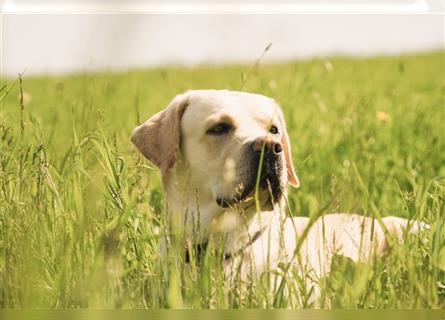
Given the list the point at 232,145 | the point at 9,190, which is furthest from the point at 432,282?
the point at 9,190

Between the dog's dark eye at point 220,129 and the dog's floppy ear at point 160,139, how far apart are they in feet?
0.53

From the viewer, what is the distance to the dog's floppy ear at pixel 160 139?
11.7 ft

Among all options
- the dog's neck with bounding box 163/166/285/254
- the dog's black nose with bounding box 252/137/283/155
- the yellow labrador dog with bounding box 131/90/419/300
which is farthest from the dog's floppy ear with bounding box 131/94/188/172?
the dog's black nose with bounding box 252/137/283/155

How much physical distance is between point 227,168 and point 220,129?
10.9 inches

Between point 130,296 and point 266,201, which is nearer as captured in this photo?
point 130,296

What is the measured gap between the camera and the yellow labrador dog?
3205mm

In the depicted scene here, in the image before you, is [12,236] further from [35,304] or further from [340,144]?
[340,144]

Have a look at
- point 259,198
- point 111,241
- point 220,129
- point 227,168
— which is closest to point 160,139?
point 220,129

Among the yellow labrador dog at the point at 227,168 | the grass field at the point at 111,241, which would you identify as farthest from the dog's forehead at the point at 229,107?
the grass field at the point at 111,241

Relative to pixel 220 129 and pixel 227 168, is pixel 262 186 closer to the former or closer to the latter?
pixel 227 168

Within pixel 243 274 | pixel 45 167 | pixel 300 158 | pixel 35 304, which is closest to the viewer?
pixel 35 304

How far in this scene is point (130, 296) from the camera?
8.54 feet

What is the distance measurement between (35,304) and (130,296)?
296 millimetres

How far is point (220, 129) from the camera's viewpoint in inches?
138
